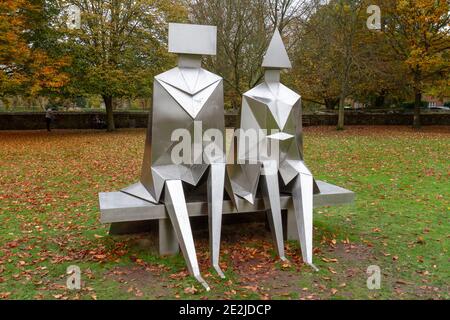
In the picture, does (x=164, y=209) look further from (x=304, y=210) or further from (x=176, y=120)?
(x=304, y=210)

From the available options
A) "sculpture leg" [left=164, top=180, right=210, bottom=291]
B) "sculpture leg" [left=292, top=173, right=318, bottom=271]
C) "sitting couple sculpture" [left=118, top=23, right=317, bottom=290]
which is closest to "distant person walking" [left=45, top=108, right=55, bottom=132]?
"sitting couple sculpture" [left=118, top=23, right=317, bottom=290]

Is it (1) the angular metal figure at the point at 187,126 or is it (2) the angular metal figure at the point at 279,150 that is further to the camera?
(2) the angular metal figure at the point at 279,150

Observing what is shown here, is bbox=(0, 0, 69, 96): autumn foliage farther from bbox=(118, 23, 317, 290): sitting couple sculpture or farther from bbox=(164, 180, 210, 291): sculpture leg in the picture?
bbox=(164, 180, 210, 291): sculpture leg

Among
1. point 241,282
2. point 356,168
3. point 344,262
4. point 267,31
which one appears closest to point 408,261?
point 344,262

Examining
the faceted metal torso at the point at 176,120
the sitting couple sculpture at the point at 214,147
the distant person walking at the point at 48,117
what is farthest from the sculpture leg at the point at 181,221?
the distant person walking at the point at 48,117

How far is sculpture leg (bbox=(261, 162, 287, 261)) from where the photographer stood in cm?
561

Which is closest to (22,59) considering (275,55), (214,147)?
(275,55)

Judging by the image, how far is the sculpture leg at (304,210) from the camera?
546 cm

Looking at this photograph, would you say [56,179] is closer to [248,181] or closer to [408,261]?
[248,181]

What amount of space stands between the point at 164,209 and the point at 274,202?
1.51m

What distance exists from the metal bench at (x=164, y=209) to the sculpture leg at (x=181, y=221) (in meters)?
0.26

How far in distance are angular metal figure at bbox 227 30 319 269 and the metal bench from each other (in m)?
0.24

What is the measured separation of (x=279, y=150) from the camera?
5871 mm

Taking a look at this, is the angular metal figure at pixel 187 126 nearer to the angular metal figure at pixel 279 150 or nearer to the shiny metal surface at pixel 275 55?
the angular metal figure at pixel 279 150
